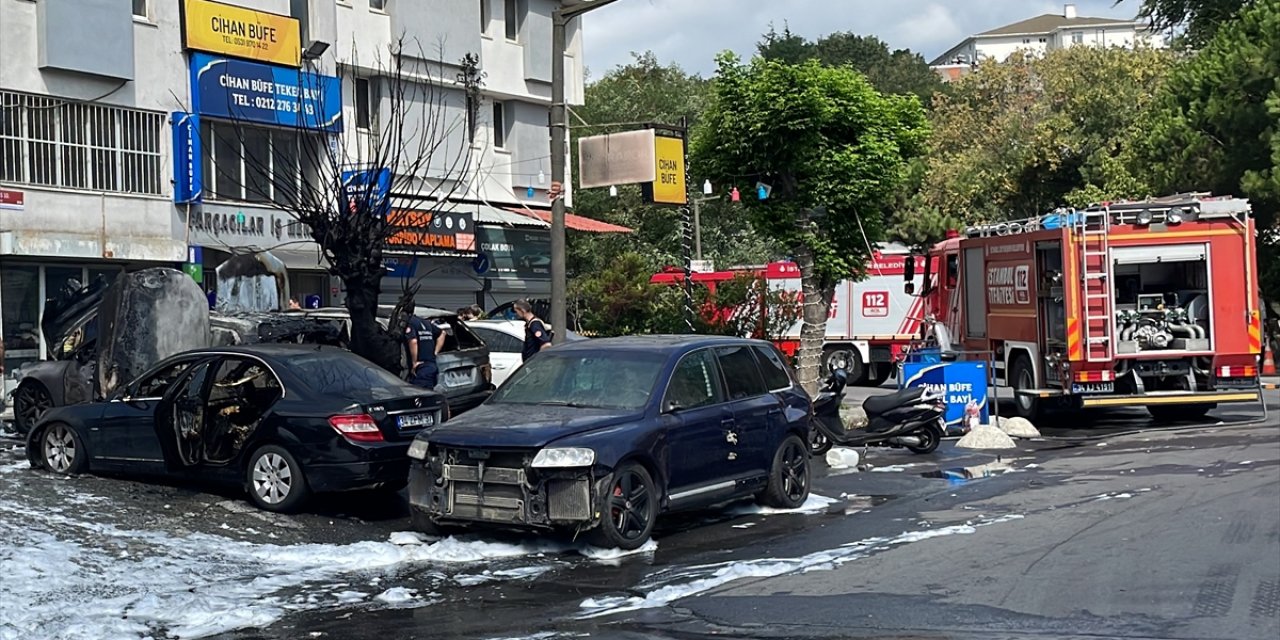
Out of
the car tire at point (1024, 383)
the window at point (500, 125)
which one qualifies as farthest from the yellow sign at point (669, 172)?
the window at point (500, 125)

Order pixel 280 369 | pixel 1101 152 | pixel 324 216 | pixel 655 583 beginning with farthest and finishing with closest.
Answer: pixel 1101 152 < pixel 324 216 < pixel 280 369 < pixel 655 583

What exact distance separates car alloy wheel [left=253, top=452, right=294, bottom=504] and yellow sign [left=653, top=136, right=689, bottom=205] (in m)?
9.43

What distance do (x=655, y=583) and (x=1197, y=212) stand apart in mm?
13964

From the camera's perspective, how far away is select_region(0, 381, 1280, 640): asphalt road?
308 inches

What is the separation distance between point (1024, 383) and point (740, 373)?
10.4 meters

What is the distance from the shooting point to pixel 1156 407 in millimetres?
22406

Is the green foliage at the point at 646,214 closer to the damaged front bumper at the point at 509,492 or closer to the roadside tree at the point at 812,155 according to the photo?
the roadside tree at the point at 812,155

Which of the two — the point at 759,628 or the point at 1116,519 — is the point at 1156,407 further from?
the point at 759,628

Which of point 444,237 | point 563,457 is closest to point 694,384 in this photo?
point 563,457

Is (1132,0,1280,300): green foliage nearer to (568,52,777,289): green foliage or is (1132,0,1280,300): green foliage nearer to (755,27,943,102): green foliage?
(568,52,777,289): green foliage

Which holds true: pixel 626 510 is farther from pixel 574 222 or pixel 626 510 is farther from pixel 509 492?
pixel 574 222

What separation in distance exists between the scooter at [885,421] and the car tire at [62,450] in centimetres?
796

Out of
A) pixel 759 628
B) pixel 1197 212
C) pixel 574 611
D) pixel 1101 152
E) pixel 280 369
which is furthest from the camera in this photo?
pixel 1101 152

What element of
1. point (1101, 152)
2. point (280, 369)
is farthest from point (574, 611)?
point (1101, 152)
